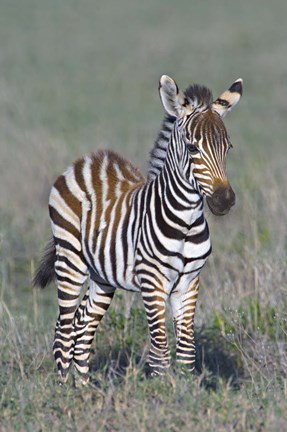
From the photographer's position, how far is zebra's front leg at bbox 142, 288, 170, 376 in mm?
5992

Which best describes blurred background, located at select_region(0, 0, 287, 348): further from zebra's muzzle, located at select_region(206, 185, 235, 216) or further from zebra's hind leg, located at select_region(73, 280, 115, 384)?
zebra's muzzle, located at select_region(206, 185, 235, 216)

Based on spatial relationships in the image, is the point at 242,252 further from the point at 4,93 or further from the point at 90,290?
the point at 4,93

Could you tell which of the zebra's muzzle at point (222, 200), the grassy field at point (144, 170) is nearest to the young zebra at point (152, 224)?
the zebra's muzzle at point (222, 200)

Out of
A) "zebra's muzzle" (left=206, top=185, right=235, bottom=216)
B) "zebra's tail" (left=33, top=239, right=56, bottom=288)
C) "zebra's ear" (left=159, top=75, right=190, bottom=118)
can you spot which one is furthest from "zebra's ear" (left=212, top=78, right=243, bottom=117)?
"zebra's tail" (left=33, top=239, right=56, bottom=288)

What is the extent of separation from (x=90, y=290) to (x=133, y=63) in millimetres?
19929

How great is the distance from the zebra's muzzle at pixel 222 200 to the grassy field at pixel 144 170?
905mm

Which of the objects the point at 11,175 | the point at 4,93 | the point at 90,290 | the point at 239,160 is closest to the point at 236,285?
the point at 90,290

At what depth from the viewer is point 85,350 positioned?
695 cm

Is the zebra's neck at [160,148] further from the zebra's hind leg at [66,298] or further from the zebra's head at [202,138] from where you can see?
the zebra's hind leg at [66,298]

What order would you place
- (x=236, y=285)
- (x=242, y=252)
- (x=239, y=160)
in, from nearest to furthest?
1. (x=236, y=285)
2. (x=242, y=252)
3. (x=239, y=160)

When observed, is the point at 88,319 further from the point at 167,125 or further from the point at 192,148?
the point at 192,148

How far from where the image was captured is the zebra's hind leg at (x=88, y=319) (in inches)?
272

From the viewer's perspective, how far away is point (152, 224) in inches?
240

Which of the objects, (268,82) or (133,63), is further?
(133,63)
